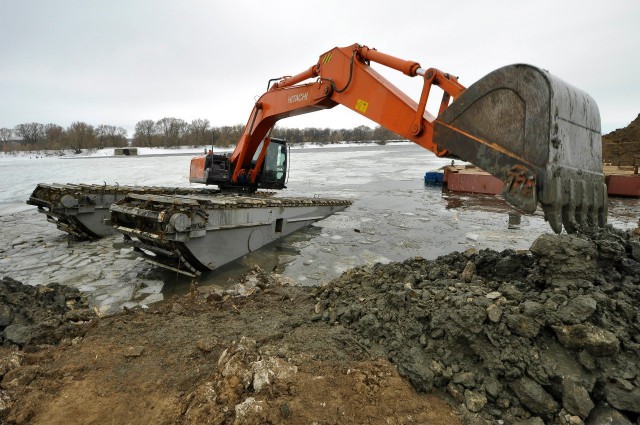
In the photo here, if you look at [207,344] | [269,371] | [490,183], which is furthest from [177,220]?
[490,183]

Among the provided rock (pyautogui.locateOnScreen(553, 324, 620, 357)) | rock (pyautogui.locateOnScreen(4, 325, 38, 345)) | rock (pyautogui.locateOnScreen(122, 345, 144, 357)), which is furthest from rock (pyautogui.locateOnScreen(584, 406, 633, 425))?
rock (pyautogui.locateOnScreen(4, 325, 38, 345))

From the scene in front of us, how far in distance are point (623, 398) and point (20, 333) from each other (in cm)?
435

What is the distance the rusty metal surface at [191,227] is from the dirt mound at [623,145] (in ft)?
93.9

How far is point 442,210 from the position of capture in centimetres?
1055

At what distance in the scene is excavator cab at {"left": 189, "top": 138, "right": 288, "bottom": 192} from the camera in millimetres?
8336

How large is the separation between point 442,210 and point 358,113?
21.4ft

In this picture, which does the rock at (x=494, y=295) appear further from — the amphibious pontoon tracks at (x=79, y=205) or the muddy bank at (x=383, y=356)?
the amphibious pontoon tracks at (x=79, y=205)

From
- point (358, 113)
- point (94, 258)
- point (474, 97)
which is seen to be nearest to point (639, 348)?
point (474, 97)

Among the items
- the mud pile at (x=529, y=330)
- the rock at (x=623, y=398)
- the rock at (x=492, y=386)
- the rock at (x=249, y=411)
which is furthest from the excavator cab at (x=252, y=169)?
the rock at (x=623, y=398)

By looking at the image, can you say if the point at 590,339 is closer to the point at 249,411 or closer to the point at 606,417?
the point at 606,417

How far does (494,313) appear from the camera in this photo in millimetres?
2488

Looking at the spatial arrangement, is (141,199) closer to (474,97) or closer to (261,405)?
(261,405)

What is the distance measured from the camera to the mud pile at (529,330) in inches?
82.6

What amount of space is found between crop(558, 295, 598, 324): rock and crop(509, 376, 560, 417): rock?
0.49 meters
